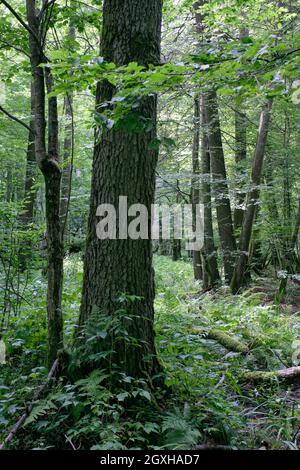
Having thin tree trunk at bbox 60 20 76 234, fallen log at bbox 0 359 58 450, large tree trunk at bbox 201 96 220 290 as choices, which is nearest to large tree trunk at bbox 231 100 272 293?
large tree trunk at bbox 201 96 220 290

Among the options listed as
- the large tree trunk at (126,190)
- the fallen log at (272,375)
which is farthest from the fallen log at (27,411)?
the fallen log at (272,375)

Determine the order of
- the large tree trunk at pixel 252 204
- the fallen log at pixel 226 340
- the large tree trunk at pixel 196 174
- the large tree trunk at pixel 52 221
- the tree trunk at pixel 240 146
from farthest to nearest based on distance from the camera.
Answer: the tree trunk at pixel 240 146 < the large tree trunk at pixel 196 174 < the large tree trunk at pixel 252 204 < the fallen log at pixel 226 340 < the large tree trunk at pixel 52 221

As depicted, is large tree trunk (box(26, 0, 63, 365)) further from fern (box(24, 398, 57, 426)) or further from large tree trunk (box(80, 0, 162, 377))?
fern (box(24, 398, 57, 426))

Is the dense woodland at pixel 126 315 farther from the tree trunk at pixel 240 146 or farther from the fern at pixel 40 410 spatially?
the tree trunk at pixel 240 146

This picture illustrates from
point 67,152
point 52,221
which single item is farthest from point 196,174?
point 52,221

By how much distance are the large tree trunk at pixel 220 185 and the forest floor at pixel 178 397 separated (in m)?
4.35

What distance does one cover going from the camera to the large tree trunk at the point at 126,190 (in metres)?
3.57

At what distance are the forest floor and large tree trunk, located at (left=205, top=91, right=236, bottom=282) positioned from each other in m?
4.35

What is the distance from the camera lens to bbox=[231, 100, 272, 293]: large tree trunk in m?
9.41

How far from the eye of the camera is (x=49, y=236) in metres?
3.98

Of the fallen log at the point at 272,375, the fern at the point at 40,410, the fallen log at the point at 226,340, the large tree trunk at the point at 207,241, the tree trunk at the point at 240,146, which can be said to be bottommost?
the fallen log at the point at 272,375

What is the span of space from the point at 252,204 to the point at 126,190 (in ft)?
21.1

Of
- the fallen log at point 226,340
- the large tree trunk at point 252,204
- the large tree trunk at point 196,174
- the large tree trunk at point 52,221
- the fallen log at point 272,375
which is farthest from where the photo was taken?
the large tree trunk at point 196,174

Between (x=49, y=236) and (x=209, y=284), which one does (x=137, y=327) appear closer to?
(x=49, y=236)
